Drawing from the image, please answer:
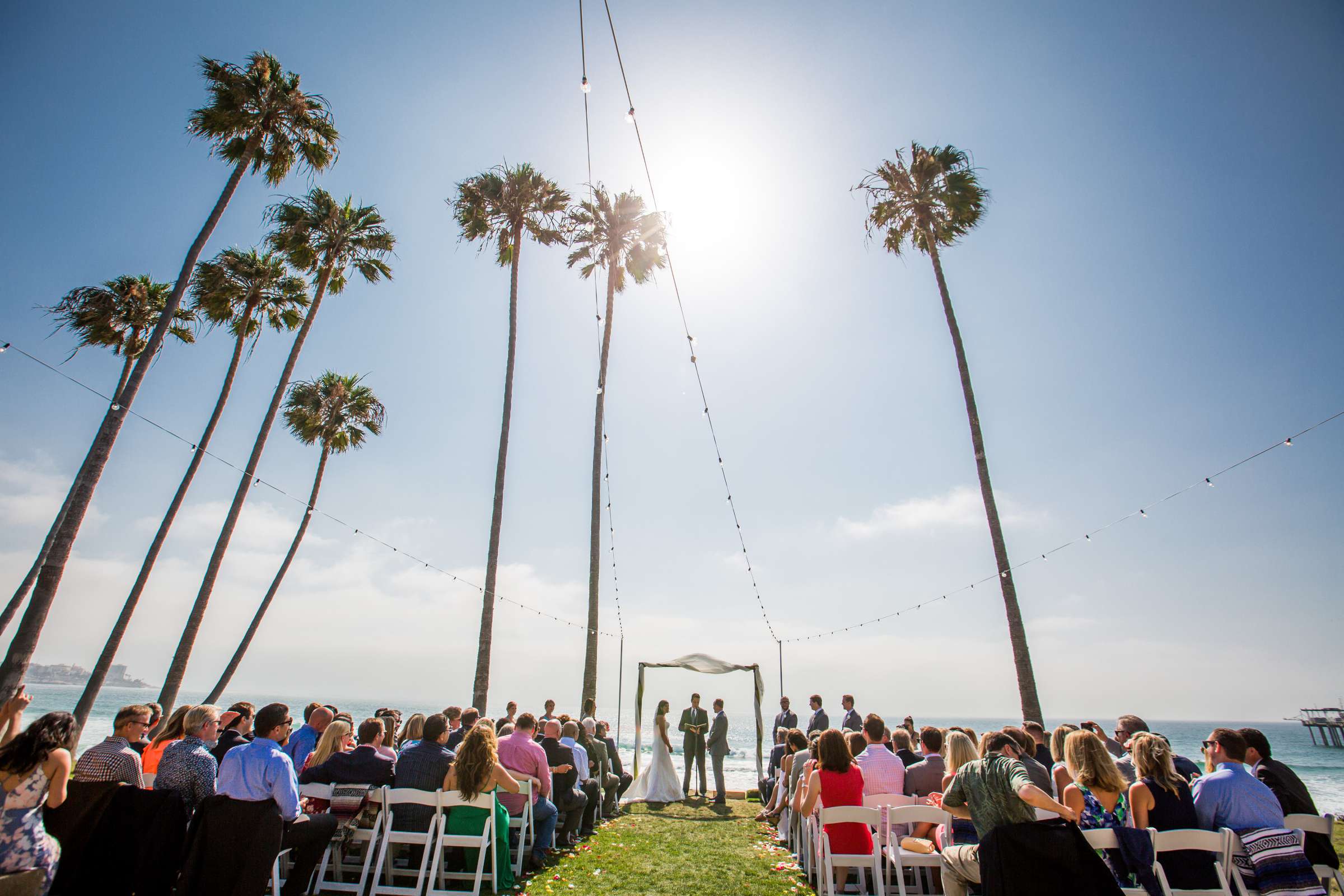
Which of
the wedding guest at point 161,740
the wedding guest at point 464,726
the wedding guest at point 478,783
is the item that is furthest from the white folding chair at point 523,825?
the wedding guest at point 161,740

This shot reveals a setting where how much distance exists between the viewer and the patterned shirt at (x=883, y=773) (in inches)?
255

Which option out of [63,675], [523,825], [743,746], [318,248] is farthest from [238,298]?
[63,675]

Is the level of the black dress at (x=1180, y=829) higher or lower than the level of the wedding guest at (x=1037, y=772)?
lower

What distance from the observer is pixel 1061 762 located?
15.6 ft

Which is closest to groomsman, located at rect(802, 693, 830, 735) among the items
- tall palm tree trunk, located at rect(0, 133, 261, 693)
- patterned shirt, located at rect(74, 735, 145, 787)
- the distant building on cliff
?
patterned shirt, located at rect(74, 735, 145, 787)

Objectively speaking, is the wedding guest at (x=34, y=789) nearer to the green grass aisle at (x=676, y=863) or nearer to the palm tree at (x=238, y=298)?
the green grass aisle at (x=676, y=863)

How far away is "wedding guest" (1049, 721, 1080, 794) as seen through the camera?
4480mm

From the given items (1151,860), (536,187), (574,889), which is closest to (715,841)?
(574,889)

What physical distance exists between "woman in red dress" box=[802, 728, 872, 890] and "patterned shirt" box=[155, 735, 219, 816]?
4645 mm

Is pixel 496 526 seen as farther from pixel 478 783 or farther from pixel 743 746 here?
pixel 743 746

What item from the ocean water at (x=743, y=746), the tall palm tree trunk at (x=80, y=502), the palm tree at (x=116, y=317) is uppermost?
the palm tree at (x=116, y=317)

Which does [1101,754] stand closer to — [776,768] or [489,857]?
[489,857]

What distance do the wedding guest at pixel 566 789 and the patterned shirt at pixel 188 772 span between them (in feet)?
12.8

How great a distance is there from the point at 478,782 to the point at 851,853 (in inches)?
127
